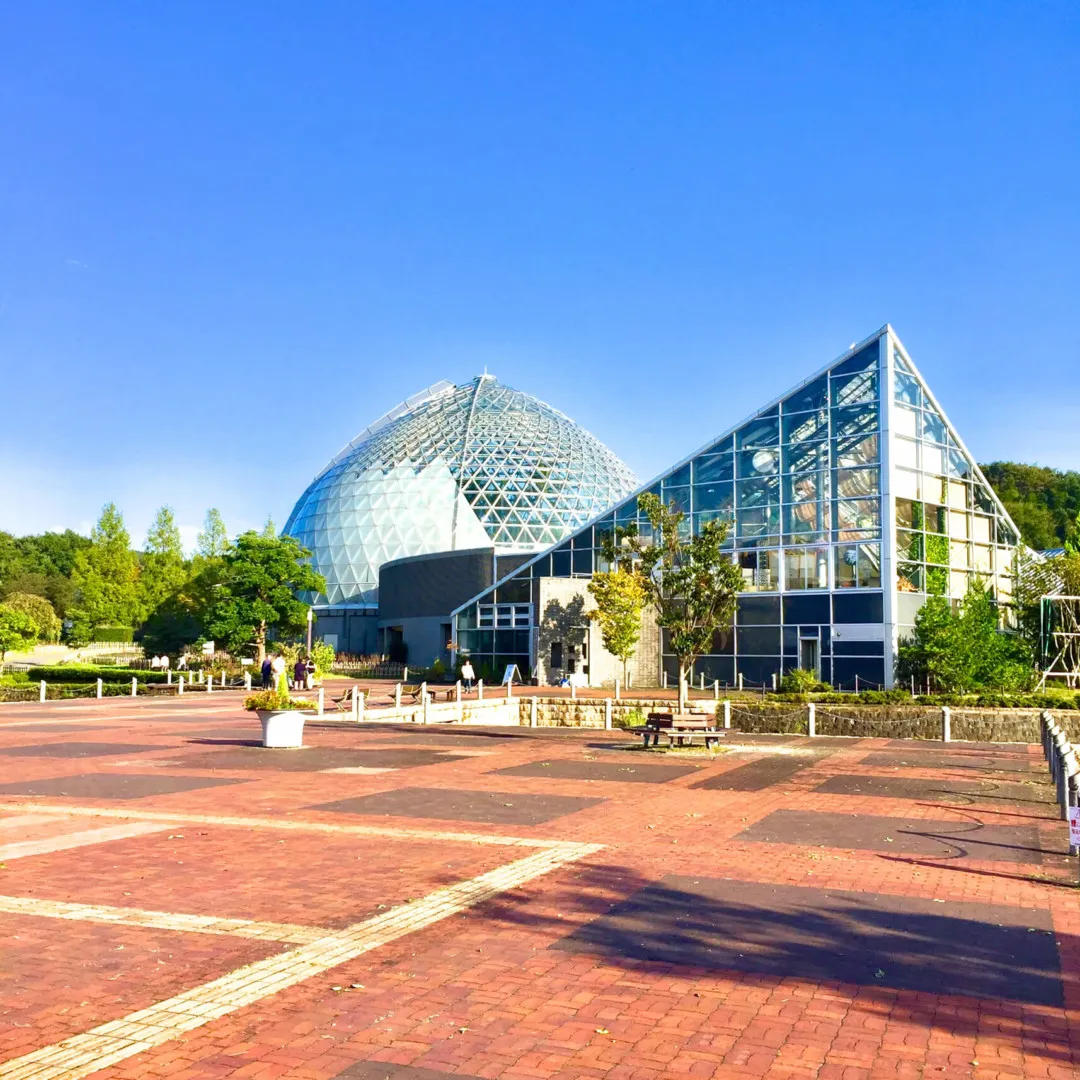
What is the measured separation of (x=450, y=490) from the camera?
3007 inches

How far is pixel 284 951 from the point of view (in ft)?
25.2

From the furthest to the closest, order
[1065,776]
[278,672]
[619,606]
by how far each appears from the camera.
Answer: [619,606]
[278,672]
[1065,776]

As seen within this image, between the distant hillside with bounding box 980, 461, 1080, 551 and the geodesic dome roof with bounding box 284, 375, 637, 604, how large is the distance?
102 ft

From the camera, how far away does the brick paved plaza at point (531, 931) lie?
598 centimetres

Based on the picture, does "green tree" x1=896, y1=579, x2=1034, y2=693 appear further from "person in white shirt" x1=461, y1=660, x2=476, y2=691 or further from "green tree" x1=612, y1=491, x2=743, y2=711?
"person in white shirt" x1=461, y1=660, x2=476, y2=691

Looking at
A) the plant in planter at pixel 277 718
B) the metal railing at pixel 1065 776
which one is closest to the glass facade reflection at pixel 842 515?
the metal railing at pixel 1065 776

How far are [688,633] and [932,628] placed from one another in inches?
639

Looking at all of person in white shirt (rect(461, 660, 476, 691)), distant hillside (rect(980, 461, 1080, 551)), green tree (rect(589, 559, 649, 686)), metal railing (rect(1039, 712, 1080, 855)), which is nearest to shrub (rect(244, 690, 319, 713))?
metal railing (rect(1039, 712, 1080, 855))

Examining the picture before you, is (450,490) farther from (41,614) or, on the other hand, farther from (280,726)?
(280,726)

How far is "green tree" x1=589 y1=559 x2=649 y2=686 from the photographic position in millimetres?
40312

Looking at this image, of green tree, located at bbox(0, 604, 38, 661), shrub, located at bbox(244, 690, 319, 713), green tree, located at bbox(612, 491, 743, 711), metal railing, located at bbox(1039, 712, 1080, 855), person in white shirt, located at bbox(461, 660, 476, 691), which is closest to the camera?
metal railing, located at bbox(1039, 712, 1080, 855)

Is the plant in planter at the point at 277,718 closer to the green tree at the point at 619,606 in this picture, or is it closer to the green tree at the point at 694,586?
the green tree at the point at 694,586

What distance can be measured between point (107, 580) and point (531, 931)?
262ft

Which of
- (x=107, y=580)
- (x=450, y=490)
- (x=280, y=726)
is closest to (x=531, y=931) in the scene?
(x=280, y=726)
